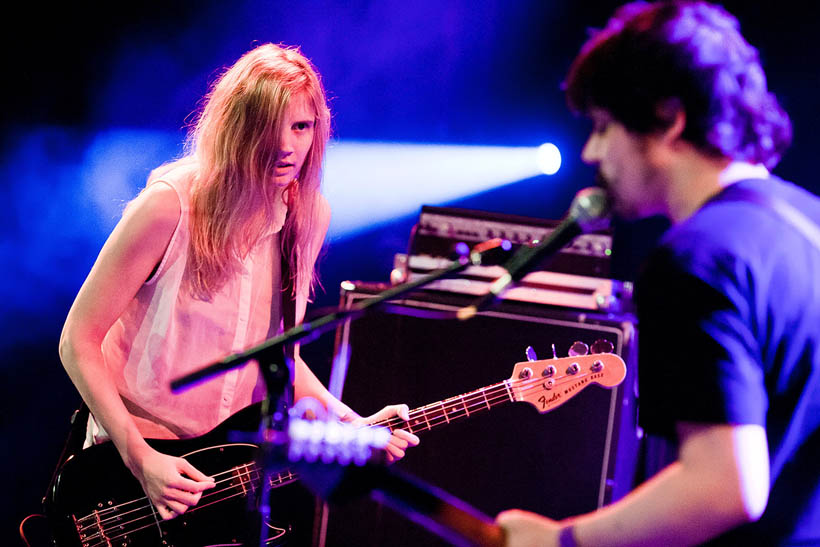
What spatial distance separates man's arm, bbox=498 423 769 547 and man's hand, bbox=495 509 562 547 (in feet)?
0.23

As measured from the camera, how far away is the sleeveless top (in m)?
2.48

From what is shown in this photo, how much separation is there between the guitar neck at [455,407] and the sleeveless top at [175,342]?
600 millimetres

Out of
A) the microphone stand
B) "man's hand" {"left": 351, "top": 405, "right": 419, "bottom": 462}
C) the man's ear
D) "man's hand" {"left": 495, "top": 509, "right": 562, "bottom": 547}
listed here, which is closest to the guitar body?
"man's hand" {"left": 351, "top": 405, "right": 419, "bottom": 462}

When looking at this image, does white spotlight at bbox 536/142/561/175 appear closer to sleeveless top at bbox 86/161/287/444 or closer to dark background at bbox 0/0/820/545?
dark background at bbox 0/0/820/545

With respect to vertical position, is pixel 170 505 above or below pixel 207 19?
below

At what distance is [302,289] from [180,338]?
471mm

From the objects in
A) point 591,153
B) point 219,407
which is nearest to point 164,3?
point 219,407

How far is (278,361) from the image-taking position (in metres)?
1.48

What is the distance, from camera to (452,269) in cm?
153

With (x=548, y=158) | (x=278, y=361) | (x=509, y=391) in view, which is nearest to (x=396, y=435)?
(x=509, y=391)

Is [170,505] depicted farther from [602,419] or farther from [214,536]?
[602,419]

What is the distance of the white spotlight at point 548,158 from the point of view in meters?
3.95

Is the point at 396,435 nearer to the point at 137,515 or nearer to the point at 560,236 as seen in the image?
the point at 137,515

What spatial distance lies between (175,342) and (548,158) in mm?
2218
